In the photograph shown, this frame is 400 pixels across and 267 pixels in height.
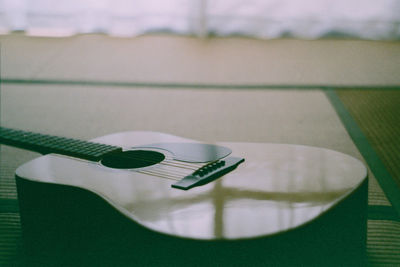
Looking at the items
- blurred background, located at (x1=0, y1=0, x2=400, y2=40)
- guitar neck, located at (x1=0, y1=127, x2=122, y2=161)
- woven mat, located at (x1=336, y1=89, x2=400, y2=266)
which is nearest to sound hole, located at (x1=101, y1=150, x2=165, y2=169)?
guitar neck, located at (x1=0, y1=127, x2=122, y2=161)

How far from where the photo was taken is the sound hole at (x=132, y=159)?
2.49 ft

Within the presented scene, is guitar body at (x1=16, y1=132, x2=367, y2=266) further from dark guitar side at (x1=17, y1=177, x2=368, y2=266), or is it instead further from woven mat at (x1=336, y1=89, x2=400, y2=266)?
woven mat at (x1=336, y1=89, x2=400, y2=266)

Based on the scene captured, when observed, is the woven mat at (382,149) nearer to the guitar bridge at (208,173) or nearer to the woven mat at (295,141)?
the woven mat at (295,141)

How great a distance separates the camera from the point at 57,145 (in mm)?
798

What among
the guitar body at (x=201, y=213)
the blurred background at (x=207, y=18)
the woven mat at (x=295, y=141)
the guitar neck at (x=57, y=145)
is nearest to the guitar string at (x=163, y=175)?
the guitar body at (x=201, y=213)

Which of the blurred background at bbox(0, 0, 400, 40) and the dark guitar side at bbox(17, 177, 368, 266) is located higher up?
the blurred background at bbox(0, 0, 400, 40)

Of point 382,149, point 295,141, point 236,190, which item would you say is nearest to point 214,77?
point 295,141

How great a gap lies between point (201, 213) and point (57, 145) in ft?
1.22

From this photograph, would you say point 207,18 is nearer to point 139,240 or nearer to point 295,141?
point 295,141

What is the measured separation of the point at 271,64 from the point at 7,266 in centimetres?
176

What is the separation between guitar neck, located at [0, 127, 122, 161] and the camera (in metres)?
0.76

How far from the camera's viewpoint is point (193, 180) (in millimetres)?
645

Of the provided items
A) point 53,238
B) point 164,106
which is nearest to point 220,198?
point 53,238

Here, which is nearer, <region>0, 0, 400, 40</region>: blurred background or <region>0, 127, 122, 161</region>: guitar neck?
<region>0, 127, 122, 161</region>: guitar neck
